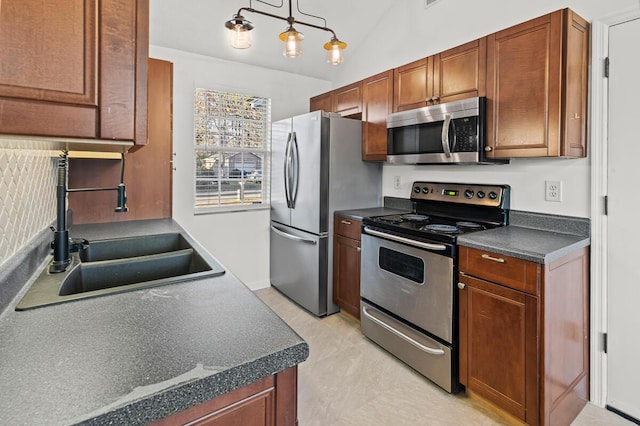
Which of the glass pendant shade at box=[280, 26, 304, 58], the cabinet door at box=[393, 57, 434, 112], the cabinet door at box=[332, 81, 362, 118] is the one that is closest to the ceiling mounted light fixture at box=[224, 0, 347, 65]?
the glass pendant shade at box=[280, 26, 304, 58]

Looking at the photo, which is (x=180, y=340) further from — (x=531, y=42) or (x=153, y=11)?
(x=153, y=11)

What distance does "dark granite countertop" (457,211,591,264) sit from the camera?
1688 millimetres

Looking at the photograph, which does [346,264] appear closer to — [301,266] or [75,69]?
[301,266]

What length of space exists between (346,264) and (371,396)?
→ 3.77 ft

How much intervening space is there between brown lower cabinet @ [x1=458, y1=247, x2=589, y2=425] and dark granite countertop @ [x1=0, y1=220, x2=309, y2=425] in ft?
4.46

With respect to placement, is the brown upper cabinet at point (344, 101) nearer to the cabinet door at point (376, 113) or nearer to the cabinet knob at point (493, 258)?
the cabinet door at point (376, 113)

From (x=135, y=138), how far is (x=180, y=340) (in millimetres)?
441

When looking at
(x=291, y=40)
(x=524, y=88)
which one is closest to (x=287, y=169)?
(x=291, y=40)

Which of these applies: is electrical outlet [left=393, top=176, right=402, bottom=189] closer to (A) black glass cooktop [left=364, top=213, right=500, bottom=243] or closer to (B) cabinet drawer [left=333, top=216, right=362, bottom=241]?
(A) black glass cooktop [left=364, top=213, right=500, bottom=243]

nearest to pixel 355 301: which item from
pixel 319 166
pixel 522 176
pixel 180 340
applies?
pixel 319 166

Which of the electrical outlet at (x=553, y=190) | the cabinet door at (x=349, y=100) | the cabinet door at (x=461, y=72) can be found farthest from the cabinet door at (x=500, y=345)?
the cabinet door at (x=349, y=100)

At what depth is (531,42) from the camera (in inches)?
76.1

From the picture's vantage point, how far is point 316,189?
301cm

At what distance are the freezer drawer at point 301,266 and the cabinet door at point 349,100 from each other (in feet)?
4.02
